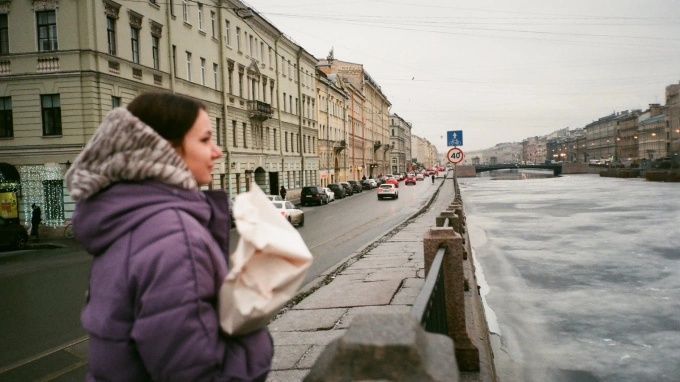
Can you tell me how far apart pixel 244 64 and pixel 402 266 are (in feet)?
103

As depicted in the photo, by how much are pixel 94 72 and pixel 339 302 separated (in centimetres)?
1900

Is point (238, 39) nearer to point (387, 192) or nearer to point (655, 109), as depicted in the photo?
point (387, 192)

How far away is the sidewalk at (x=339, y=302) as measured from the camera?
5.43m

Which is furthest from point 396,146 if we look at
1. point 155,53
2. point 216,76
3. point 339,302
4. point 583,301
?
point 339,302

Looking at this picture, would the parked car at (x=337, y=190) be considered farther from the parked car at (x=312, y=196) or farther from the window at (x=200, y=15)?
the window at (x=200, y=15)

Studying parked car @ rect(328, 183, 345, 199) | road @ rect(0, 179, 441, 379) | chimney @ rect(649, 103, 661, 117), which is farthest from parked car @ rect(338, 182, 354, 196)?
chimney @ rect(649, 103, 661, 117)

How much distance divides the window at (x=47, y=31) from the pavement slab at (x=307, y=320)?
67.3ft

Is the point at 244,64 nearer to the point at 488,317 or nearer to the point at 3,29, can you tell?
the point at 3,29

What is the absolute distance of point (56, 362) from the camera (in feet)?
20.3

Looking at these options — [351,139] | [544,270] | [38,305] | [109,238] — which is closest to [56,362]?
[38,305]

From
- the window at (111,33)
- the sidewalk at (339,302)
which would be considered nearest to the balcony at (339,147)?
the window at (111,33)

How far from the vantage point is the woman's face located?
5.97 feet

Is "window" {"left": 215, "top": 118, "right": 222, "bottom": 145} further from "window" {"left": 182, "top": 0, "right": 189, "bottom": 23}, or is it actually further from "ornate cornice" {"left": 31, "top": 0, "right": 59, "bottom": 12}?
"ornate cornice" {"left": 31, "top": 0, "right": 59, "bottom": 12}

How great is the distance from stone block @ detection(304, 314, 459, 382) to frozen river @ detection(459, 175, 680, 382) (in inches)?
218
